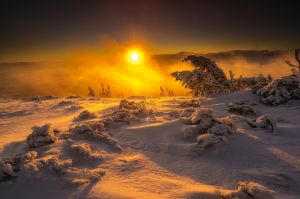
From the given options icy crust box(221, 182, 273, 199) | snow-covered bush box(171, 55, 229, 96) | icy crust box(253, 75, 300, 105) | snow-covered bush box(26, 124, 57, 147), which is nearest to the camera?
icy crust box(221, 182, 273, 199)

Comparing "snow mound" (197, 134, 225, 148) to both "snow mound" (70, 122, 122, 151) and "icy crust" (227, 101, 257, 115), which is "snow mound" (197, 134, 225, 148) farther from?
"icy crust" (227, 101, 257, 115)

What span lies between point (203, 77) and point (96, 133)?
5717 mm

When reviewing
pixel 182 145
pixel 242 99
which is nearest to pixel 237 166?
pixel 182 145

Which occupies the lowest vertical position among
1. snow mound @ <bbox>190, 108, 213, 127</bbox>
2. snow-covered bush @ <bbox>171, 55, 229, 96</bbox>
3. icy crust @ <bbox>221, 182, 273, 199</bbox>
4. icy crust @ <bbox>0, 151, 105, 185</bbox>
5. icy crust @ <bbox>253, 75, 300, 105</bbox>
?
icy crust @ <bbox>221, 182, 273, 199</bbox>

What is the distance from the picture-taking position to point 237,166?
155 inches

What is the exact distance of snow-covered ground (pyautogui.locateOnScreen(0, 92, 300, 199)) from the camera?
3.36 m

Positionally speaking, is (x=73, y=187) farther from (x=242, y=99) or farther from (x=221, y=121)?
(x=242, y=99)

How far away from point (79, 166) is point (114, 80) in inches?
7417

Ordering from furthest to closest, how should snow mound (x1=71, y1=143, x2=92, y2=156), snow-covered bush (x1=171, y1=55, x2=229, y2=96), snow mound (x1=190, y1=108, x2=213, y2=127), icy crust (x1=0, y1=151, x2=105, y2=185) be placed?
snow-covered bush (x1=171, y1=55, x2=229, y2=96)
snow mound (x1=190, y1=108, x2=213, y2=127)
snow mound (x1=71, y1=143, x2=92, y2=156)
icy crust (x1=0, y1=151, x2=105, y2=185)

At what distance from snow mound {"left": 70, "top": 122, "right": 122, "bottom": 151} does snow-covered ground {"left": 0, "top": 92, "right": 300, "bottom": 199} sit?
0.02 metres

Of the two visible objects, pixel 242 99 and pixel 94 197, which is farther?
pixel 242 99

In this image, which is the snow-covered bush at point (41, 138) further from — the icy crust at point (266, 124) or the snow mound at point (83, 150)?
the icy crust at point (266, 124)

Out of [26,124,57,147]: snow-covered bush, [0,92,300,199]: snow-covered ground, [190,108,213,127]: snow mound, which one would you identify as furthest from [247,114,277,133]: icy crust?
[26,124,57,147]: snow-covered bush

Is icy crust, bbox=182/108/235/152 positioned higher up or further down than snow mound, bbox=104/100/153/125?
further down
